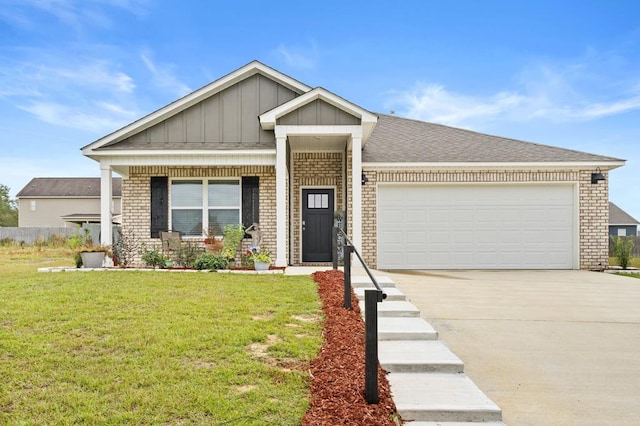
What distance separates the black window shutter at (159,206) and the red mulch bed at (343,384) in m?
7.42

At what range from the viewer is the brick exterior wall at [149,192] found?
11.2 meters

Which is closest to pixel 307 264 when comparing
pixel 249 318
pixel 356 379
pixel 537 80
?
pixel 249 318

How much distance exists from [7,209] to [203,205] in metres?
44.7

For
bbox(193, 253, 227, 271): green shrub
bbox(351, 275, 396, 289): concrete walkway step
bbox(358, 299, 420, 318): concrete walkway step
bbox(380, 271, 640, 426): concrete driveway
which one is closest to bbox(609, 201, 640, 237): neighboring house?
bbox(380, 271, 640, 426): concrete driveway

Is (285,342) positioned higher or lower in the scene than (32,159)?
lower

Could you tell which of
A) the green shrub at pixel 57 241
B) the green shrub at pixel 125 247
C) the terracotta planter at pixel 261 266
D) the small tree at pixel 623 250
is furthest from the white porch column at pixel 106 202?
the green shrub at pixel 57 241

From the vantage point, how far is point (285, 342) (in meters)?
4.22

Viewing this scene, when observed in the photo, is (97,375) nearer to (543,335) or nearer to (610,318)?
(543,335)

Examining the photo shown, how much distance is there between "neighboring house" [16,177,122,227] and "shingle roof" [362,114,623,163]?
27657 mm

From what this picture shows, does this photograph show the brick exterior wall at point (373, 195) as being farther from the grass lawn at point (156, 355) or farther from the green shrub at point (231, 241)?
the grass lawn at point (156, 355)

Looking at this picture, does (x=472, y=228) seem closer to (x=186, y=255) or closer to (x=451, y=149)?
(x=451, y=149)

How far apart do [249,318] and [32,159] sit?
122 feet

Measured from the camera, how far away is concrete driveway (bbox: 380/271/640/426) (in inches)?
133

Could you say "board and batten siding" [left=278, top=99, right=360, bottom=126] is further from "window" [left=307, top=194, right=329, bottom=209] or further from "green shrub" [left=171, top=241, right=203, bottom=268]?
"green shrub" [left=171, top=241, right=203, bottom=268]
